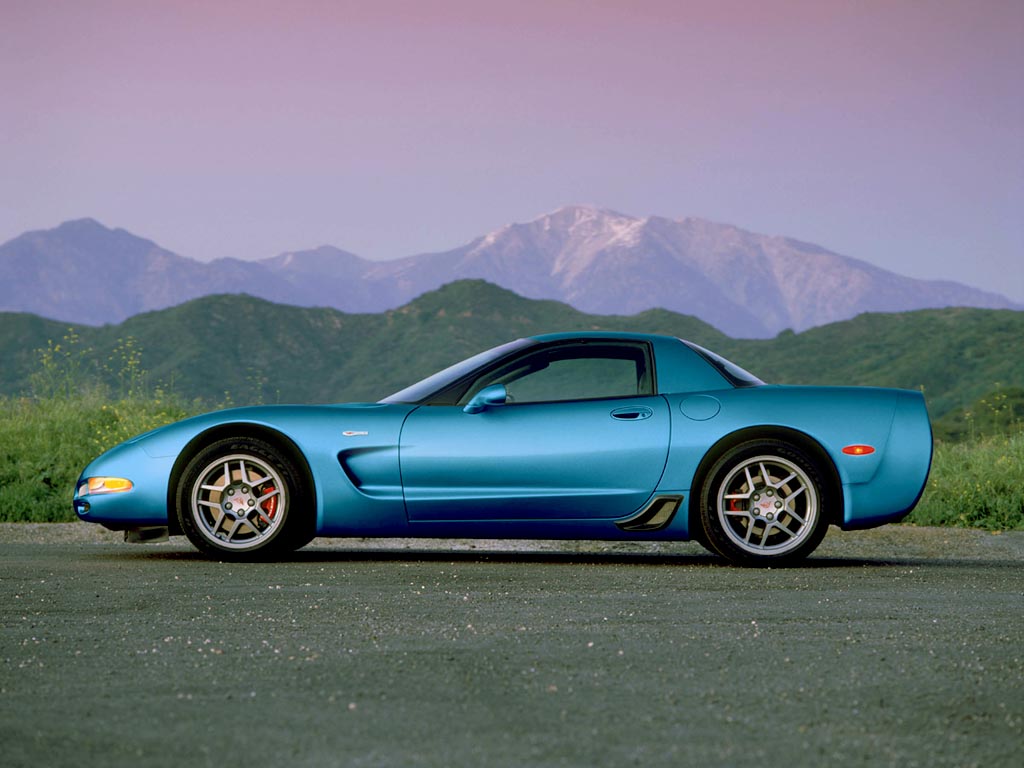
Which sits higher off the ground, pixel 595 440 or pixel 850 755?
pixel 595 440

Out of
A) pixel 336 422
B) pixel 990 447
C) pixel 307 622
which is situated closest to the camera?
pixel 307 622

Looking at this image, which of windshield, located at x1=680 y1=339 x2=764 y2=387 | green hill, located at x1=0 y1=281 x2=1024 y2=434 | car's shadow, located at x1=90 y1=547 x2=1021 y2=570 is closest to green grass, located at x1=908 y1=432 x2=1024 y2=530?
car's shadow, located at x1=90 y1=547 x2=1021 y2=570

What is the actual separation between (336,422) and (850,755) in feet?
15.7

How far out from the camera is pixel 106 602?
231 inches

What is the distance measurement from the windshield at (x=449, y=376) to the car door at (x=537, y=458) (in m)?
0.28

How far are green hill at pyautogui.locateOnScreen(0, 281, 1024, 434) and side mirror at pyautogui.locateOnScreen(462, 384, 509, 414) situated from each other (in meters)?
40.6

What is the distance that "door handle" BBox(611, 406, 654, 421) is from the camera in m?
7.36

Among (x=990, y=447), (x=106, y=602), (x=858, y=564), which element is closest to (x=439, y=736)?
(x=106, y=602)

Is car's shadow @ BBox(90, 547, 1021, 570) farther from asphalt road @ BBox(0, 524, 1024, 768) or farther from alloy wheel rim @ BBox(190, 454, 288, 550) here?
asphalt road @ BBox(0, 524, 1024, 768)

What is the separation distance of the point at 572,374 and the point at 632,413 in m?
0.89

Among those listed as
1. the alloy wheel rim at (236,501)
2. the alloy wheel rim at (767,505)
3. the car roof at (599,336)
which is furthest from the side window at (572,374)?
the alloy wheel rim at (236,501)

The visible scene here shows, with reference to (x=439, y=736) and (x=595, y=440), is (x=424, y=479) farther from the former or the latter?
(x=439, y=736)

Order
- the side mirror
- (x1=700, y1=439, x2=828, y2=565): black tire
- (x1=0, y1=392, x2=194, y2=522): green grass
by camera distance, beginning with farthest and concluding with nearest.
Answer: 1. (x1=0, y1=392, x2=194, y2=522): green grass
2. the side mirror
3. (x1=700, y1=439, x2=828, y2=565): black tire

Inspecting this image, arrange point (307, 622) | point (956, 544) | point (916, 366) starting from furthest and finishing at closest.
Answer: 1. point (916, 366)
2. point (956, 544)
3. point (307, 622)
